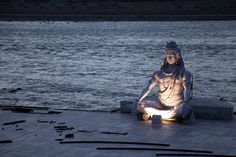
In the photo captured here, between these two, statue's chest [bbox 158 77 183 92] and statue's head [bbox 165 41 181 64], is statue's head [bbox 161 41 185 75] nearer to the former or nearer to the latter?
statue's head [bbox 165 41 181 64]

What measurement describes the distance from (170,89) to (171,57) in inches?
36.0

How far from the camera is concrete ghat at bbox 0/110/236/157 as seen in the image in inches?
519

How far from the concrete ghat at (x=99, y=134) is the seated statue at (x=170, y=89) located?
33 centimetres

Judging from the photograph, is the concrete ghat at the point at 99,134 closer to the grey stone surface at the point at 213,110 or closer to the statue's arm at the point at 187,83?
the grey stone surface at the point at 213,110

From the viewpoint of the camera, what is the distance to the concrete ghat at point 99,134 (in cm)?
1318

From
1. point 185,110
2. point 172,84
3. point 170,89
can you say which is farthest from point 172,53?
point 185,110

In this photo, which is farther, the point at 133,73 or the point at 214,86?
the point at 133,73

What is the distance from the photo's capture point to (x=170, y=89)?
16.5 m

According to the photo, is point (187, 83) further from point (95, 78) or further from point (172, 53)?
point (95, 78)

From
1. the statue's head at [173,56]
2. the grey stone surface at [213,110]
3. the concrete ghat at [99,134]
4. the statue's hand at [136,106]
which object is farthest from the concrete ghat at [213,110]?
the statue's hand at [136,106]
